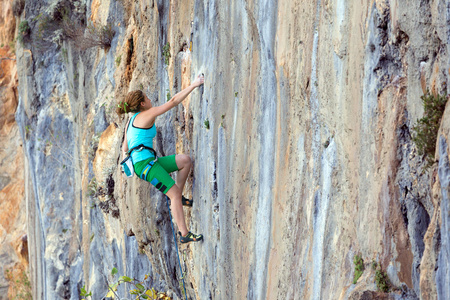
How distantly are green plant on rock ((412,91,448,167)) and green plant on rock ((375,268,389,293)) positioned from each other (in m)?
0.81

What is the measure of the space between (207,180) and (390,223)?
138 inches

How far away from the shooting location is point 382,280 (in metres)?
→ 3.25

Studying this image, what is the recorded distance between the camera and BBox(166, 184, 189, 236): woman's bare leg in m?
6.65

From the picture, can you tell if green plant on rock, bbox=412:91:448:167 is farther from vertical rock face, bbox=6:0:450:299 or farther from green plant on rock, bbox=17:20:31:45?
green plant on rock, bbox=17:20:31:45

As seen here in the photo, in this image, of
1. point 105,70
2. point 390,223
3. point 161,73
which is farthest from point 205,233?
point 105,70

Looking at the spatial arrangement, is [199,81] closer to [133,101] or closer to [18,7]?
[133,101]

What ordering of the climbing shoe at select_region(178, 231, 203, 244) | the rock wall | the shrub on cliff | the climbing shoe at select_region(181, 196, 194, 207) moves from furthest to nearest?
the rock wall, the shrub on cliff, the climbing shoe at select_region(181, 196, 194, 207), the climbing shoe at select_region(178, 231, 203, 244)

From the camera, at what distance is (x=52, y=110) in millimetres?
12375

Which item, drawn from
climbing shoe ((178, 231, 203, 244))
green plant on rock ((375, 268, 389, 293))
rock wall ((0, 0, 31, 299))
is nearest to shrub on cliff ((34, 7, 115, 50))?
rock wall ((0, 0, 31, 299))

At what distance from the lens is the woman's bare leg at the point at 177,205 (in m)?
6.65

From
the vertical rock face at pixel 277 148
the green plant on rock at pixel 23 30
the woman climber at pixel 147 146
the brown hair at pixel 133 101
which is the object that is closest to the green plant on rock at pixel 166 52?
the vertical rock face at pixel 277 148

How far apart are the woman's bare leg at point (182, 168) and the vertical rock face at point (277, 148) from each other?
14cm

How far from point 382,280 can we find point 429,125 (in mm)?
1053

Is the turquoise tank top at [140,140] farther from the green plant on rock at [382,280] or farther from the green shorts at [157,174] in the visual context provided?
the green plant on rock at [382,280]
